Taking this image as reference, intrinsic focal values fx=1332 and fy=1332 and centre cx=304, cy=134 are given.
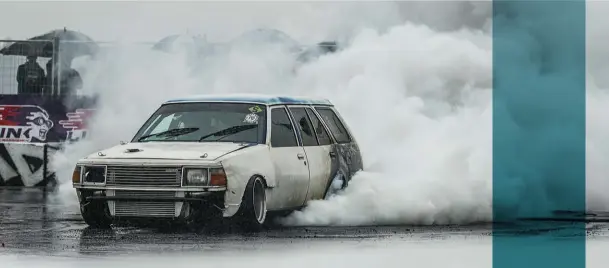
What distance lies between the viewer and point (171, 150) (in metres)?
12.6

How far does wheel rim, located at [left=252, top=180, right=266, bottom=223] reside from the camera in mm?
12680

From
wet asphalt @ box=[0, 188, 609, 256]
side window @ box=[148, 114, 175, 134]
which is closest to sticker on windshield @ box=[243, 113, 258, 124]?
side window @ box=[148, 114, 175, 134]

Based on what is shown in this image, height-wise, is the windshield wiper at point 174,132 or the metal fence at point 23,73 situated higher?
the metal fence at point 23,73

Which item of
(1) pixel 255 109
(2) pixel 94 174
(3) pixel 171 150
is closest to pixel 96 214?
(2) pixel 94 174

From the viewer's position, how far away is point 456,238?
12031mm

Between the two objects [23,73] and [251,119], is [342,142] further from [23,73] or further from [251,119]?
[23,73]

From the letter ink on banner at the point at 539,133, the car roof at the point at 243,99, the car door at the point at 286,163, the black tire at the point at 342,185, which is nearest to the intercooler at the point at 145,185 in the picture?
the car door at the point at 286,163

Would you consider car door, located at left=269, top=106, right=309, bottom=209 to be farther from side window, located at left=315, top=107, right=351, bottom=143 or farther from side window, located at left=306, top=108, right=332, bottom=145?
side window, located at left=315, top=107, right=351, bottom=143

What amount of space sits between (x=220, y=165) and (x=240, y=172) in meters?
0.27

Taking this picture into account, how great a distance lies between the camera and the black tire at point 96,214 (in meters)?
12.5

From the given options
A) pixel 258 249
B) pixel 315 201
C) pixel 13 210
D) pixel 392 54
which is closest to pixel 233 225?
pixel 315 201

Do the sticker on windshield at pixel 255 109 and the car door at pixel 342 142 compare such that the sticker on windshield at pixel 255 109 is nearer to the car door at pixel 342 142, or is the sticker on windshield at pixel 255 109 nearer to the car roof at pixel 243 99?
the car roof at pixel 243 99

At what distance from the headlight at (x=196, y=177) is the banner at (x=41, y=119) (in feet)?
41.7

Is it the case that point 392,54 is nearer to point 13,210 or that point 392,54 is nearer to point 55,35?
point 55,35
